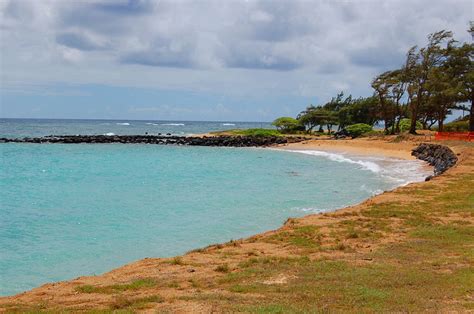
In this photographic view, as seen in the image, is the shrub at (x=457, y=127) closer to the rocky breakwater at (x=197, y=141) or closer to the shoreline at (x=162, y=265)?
the rocky breakwater at (x=197, y=141)

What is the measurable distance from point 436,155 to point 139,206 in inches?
895

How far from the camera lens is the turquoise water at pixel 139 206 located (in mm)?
12211

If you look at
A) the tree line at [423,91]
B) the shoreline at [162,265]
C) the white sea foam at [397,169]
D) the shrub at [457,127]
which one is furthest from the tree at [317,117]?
the shoreline at [162,265]

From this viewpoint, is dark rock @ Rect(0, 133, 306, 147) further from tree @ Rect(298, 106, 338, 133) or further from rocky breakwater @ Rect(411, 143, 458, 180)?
rocky breakwater @ Rect(411, 143, 458, 180)

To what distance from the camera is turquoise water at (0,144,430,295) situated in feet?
40.1

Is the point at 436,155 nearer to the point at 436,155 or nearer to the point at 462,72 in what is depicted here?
the point at 436,155

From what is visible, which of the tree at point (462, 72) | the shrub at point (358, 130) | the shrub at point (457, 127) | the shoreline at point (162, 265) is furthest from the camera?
the shrub at point (358, 130)

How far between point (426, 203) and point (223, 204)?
7.78 metres

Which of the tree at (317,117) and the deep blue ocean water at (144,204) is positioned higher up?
the tree at (317,117)

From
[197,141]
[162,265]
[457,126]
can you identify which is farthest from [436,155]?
[197,141]

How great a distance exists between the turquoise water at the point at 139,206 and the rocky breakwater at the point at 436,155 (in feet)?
7.40

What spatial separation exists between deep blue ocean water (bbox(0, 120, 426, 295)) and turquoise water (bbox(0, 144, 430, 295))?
35 millimetres

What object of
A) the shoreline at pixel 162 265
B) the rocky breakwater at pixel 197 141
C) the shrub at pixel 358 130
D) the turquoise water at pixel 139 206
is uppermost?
the shrub at pixel 358 130

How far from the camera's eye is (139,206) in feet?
63.5
